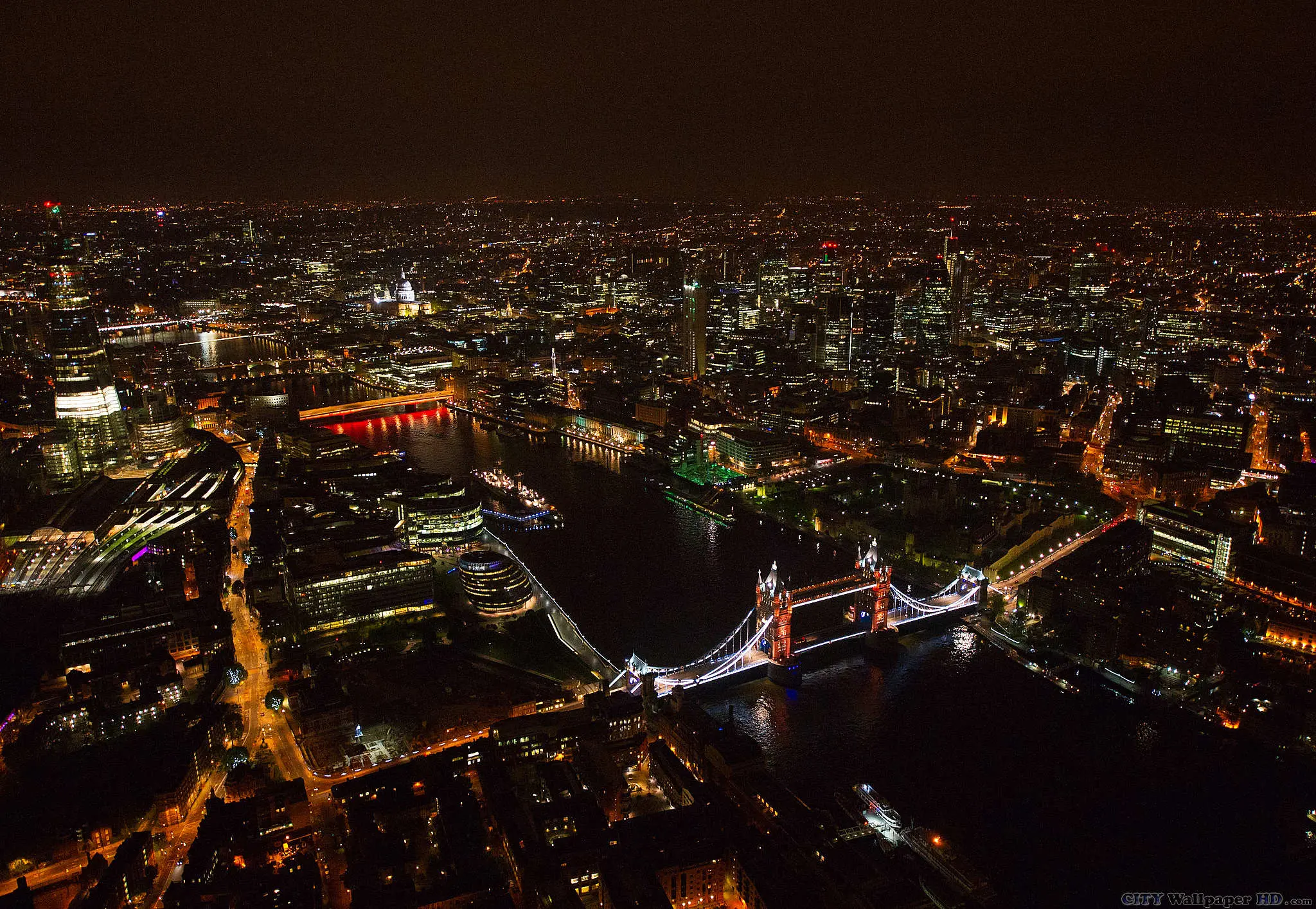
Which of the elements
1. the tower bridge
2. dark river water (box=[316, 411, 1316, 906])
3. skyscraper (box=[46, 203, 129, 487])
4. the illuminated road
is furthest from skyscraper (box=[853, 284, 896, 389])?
skyscraper (box=[46, 203, 129, 487])

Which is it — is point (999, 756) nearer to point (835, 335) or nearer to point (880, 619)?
point (880, 619)

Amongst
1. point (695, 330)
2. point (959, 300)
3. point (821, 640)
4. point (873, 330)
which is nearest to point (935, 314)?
point (959, 300)

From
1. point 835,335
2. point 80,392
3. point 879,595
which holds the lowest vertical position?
point 879,595

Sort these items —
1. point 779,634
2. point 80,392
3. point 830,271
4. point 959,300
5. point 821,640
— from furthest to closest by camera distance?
point 830,271
point 959,300
point 80,392
point 821,640
point 779,634

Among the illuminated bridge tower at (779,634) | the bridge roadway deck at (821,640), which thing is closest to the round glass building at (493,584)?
the bridge roadway deck at (821,640)

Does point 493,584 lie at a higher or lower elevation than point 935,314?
lower

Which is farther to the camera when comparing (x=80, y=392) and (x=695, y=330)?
(x=695, y=330)

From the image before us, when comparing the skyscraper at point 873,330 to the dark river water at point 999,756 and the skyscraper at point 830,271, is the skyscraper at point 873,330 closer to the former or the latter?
the skyscraper at point 830,271

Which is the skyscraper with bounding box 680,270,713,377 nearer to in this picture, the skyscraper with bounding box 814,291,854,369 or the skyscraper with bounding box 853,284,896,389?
the skyscraper with bounding box 814,291,854,369

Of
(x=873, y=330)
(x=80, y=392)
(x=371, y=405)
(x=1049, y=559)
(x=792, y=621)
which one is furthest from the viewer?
(x=873, y=330)
